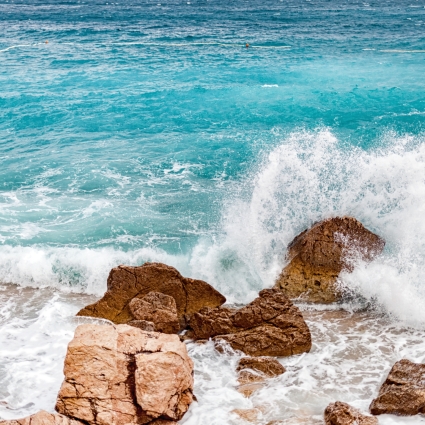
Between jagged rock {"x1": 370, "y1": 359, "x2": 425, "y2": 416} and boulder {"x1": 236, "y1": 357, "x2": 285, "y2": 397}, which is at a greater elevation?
jagged rock {"x1": 370, "y1": 359, "x2": 425, "y2": 416}

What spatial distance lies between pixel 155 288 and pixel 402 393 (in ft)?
13.5

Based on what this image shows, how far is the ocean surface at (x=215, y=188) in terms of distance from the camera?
8.16 metres

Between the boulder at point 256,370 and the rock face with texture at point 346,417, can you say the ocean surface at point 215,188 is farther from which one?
the rock face with texture at point 346,417

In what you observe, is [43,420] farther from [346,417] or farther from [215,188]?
[215,188]

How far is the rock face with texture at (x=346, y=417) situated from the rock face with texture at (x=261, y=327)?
162 cm

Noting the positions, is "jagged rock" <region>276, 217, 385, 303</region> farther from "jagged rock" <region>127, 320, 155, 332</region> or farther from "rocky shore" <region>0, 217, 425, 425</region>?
"jagged rock" <region>127, 320, 155, 332</region>

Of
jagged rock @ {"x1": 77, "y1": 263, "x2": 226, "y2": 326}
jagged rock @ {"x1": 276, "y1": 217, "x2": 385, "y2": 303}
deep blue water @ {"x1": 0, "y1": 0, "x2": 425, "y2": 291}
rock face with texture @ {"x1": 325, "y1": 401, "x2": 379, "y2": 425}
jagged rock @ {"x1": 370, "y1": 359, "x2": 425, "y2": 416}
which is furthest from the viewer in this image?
deep blue water @ {"x1": 0, "y1": 0, "x2": 425, "y2": 291}

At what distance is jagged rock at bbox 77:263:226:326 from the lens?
9227 millimetres

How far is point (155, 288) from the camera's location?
9.35 meters

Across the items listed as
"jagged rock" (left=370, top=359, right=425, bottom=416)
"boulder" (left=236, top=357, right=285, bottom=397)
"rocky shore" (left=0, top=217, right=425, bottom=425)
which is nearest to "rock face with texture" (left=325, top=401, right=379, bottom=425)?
"rocky shore" (left=0, top=217, right=425, bottom=425)

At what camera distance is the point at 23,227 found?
12.8 metres

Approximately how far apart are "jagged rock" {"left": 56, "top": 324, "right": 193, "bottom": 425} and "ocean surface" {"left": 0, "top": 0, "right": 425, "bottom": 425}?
21.8 inches

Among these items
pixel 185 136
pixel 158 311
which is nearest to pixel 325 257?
pixel 158 311

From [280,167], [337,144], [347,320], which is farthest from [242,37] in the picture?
[347,320]
